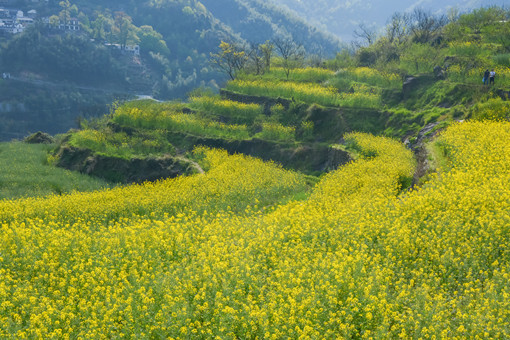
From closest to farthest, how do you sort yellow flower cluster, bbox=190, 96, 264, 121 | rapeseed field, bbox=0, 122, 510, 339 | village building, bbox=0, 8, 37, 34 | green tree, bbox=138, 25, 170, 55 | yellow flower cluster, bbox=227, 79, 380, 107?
rapeseed field, bbox=0, 122, 510, 339 < yellow flower cluster, bbox=227, 79, 380, 107 < yellow flower cluster, bbox=190, 96, 264, 121 < village building, bbox=0, 8, 37, 34 < green tree, bbox=138, 25, 170, 55

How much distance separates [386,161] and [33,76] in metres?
138

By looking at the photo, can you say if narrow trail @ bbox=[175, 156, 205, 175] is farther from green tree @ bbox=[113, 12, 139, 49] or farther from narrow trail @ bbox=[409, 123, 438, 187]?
green tree @ bbox=[113, 12, 139, 49]

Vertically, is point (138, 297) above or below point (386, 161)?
below

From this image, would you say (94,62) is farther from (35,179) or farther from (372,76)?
(35,179)

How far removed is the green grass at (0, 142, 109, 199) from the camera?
2448 centimetres

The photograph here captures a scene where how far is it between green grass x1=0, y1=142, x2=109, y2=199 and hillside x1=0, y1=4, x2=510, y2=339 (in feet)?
1.68

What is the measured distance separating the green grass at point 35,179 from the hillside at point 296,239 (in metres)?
0.51

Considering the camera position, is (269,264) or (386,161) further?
(386,161)

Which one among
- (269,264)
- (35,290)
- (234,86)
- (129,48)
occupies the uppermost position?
(129,48)

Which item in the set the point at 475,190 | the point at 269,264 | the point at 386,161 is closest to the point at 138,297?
the point at 269,264

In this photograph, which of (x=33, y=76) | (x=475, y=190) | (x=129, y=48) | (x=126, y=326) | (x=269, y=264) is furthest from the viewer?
(x=129, y=48)

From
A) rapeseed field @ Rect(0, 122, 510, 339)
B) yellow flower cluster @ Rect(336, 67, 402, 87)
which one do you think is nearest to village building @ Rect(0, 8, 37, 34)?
yellow flower cluster @ Rect(336, 67, 402, 87)

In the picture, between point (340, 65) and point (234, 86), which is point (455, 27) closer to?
point (340, 65)

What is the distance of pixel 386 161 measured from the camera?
22109mm
